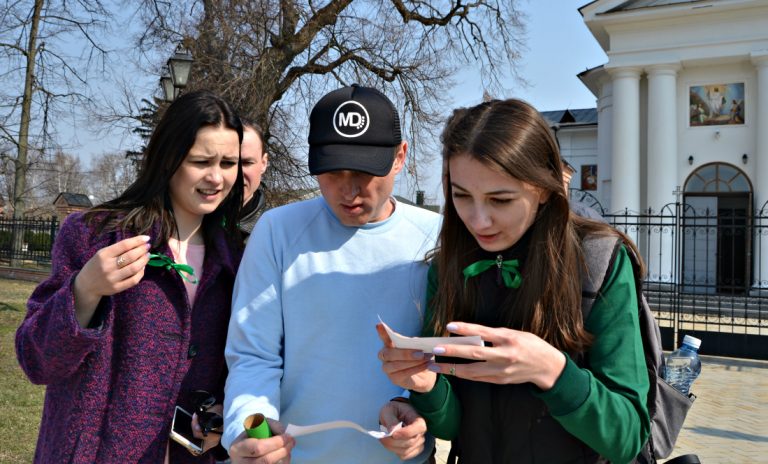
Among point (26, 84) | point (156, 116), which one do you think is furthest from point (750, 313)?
point (26, 84)

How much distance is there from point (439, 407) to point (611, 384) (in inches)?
17.5

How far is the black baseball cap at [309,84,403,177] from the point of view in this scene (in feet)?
6.42

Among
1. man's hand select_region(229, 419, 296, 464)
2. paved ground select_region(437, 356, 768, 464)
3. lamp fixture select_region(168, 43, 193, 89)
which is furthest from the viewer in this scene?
lamp fixture select_region(168, 43, 193, 89)

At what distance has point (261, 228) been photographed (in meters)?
2.10

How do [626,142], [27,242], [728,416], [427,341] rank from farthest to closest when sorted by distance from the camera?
[27,242]
[626,142]
[728,416]
[427,341]

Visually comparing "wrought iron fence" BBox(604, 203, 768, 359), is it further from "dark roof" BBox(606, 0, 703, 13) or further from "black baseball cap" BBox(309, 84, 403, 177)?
"black baseball cap" BBox(309, 84, 403, 177)

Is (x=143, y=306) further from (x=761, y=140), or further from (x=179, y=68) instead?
(x=761, y=140)

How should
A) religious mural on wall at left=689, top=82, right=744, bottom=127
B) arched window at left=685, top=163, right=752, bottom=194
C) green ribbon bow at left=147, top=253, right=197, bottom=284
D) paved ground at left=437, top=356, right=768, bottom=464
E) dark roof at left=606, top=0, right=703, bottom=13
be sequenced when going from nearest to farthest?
green ribbon bow at left=147, top=253, right=197, bottom=284
paved ground at left=437, top=356, right=768, bottom=464
arched window at left=685, top=163, right=752, bottom=194
religious mural on wall at left=689, top=82, right=744, bottom=127
dark roof at left=606, top=0, right=703, bottom=13

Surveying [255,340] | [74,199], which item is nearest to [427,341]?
[255,340]

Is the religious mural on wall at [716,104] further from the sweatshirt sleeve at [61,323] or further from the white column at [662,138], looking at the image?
the sweatshirt sleeve at [61,323]

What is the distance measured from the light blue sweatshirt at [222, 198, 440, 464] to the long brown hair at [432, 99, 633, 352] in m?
0.23

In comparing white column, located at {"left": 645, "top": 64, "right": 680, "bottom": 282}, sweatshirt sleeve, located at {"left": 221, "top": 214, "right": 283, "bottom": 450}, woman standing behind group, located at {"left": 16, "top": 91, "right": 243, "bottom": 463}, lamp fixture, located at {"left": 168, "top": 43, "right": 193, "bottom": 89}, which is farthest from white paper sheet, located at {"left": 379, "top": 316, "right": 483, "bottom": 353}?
white column, located at {"left": 645, "top": 64, "right": 680, "bottom": 282}

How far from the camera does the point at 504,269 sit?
5.74ft

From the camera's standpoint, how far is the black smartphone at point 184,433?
6.44ft
